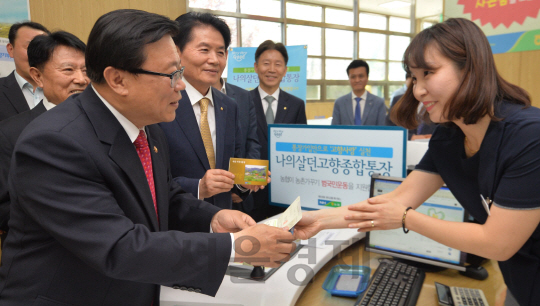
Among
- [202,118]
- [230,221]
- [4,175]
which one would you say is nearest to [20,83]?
[4,175]

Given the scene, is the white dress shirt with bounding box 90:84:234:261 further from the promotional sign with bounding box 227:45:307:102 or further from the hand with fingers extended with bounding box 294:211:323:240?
A: the promotional sign with bounding box 227:45:307:102

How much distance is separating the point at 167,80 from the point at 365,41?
10510 mm

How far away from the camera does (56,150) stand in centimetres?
99

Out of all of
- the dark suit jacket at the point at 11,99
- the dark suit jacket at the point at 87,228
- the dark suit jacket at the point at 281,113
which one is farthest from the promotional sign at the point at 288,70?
the dark suit jacket at the point at 87,228

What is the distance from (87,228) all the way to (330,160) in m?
1.52

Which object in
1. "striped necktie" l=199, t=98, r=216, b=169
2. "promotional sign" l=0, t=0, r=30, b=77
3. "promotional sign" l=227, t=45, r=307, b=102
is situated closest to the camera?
"striped necktie" l=199, t=98, r=216, b=169

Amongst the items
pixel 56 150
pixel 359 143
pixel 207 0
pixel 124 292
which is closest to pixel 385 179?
pixel 359 143

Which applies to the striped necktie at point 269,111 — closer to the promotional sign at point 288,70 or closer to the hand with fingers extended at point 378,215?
the promotional sign at point 288,70

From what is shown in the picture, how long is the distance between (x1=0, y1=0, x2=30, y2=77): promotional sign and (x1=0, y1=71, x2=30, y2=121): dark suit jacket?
122cm

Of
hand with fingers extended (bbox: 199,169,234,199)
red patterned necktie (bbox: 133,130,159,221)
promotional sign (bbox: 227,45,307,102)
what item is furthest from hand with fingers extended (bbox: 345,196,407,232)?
promotional sign (bbox: 227,45,307,102)

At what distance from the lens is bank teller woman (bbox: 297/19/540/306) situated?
1108 mm

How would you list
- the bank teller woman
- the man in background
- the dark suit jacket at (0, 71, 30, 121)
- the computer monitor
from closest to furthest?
the bank teller woman, the computer monitor, the man in background, the dark suit jacket at (0, 71, 30, 121)

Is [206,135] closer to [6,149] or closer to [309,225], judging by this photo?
[309,225]

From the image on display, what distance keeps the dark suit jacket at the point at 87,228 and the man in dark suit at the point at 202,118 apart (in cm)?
78
